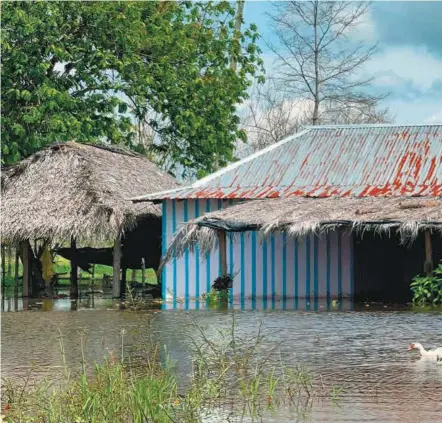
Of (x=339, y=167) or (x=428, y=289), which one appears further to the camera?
(x=339, y=167)

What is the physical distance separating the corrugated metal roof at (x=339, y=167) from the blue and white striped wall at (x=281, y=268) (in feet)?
3.28

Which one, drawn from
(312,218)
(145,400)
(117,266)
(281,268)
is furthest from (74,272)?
(145,400)

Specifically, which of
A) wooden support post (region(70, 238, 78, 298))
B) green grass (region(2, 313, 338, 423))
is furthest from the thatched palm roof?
green grass (region(2, 313, 338, 423))

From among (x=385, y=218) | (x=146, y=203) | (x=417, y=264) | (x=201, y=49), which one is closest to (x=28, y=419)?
(x=385, y=218)

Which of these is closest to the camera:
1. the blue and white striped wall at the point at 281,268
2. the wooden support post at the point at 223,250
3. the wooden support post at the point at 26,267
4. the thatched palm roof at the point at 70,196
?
the wooden support post at the point at 223,250

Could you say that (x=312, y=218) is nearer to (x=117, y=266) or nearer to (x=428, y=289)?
(x=428, y=289)

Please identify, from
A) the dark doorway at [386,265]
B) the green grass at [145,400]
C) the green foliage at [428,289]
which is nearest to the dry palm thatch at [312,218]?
the green foliage at [428,289]

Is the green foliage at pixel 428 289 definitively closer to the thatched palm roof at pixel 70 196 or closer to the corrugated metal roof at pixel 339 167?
the corrugated metal roof at pixel 339 167

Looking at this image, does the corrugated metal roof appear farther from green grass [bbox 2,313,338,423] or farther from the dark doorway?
green grass [bbox 2,313,338,423]

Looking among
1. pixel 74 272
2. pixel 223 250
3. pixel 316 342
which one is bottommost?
pixel 316 342

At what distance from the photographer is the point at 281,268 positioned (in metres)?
22.7

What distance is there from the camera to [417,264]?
1043 inches

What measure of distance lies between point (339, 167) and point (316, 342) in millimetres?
10599

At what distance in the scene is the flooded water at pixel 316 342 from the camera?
8.38 meters
